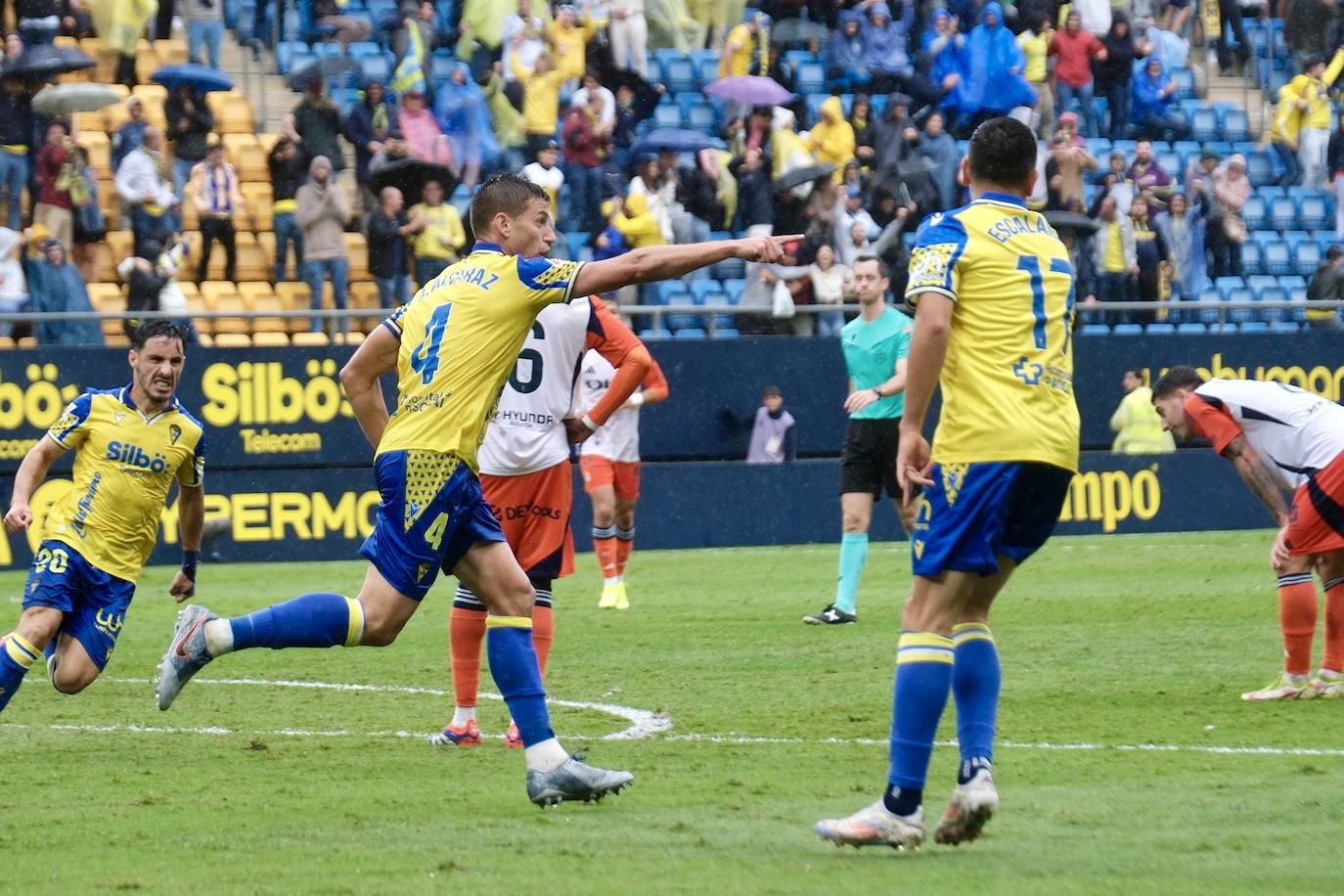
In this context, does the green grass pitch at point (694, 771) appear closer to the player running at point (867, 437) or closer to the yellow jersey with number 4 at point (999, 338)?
the player running at point (867, 437)

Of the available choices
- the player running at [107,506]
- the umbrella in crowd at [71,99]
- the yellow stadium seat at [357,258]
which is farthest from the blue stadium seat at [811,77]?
the player running at [107,506]

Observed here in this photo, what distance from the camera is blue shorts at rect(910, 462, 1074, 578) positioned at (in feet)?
21.0

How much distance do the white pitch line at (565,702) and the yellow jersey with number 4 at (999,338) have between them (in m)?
3.18

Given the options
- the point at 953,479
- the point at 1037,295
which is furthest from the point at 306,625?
the point at 1037,295

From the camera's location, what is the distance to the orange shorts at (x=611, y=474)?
16656 mm

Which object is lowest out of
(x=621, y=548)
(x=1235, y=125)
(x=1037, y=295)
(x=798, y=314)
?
(x=621, y=548)

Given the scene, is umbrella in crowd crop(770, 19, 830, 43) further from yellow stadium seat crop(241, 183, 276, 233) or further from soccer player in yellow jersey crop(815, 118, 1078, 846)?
soccer player in yellow jersey crop(815, 118, 1078, 846)

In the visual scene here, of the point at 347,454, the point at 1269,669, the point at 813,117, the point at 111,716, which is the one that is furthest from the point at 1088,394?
the point at 111,716

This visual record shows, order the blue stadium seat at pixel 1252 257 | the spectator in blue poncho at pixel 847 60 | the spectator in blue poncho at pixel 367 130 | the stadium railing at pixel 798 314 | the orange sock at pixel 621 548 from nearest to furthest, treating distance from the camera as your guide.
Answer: the orange sock at pixel 621 548 → the stadium railing at pixel 798 314 → the spectator in blue poncho at pixel 367 130 → the spectator in blue poncho at pixel 847 60 → the blue stadium seat at pixel 1252 257

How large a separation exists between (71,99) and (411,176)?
11.4 feet

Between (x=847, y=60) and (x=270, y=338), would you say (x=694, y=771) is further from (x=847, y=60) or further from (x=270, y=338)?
(x=847, y=60)

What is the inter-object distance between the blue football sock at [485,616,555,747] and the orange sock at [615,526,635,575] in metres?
8.44

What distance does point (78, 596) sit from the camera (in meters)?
9.55

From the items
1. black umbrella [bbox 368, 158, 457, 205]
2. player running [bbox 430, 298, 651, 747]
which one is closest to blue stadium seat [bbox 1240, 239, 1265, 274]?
black umbrella [bbox 368, 158, 457, 205]
